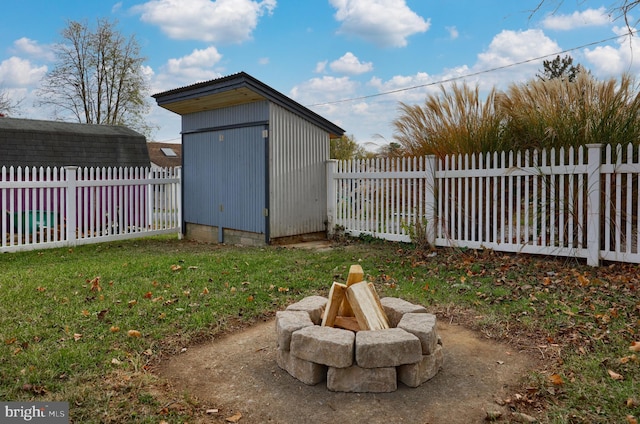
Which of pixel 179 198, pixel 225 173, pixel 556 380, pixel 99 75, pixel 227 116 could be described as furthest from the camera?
pixel 99 75

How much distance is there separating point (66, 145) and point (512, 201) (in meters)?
13.0

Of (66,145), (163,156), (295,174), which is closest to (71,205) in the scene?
(295,174)

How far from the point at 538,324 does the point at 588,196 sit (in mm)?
2784

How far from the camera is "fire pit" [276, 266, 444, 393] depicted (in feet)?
8.82

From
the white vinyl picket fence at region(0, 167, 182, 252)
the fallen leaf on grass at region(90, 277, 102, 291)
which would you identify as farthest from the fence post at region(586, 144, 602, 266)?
the white vinyl picket fence at region(0, 167, 182, 252)

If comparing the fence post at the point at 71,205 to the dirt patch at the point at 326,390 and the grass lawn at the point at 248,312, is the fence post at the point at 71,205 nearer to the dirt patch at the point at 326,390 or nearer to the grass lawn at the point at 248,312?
the grass lawn at the point at 248,312

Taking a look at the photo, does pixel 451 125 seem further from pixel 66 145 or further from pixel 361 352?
pixel 66 145

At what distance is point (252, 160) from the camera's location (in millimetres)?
8695

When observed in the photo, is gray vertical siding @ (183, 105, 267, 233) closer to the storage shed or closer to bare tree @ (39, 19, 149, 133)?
the storage shed

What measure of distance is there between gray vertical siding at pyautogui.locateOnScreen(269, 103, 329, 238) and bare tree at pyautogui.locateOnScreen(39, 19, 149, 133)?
18.9 meters

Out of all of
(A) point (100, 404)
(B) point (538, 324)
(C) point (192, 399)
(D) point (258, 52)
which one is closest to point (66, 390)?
(A) point (100, 404)

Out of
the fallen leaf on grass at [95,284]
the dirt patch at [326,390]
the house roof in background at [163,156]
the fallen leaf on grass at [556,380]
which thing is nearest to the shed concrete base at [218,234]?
the fallen leaf on grass at [95,284]

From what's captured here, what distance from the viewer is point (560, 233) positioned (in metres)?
6.11

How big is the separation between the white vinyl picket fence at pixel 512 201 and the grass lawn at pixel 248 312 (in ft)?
0.96
